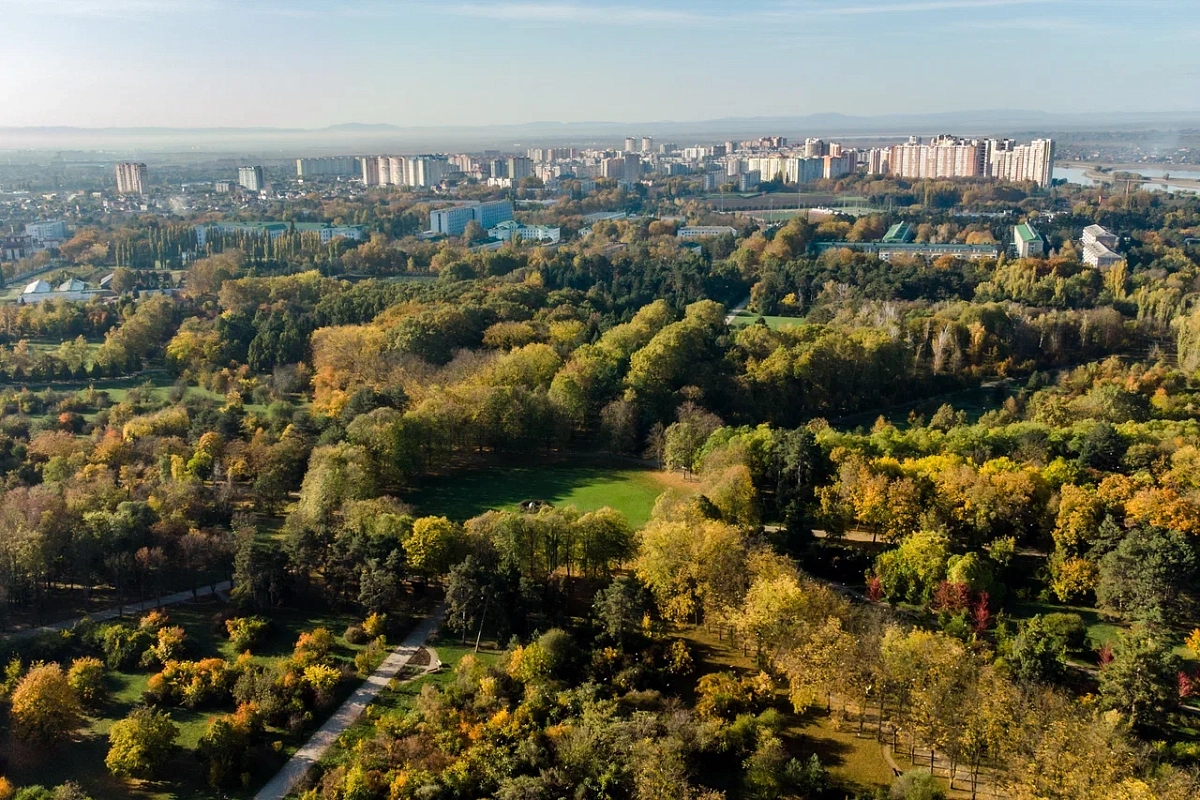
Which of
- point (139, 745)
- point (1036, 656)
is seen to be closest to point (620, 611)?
point (1036, 656)

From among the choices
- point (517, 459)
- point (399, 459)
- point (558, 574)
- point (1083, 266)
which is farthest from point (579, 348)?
point (1083, 266)

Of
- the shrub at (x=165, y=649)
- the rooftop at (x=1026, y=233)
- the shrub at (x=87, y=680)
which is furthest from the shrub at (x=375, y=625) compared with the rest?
the rooftop at (x=1026, y=233)

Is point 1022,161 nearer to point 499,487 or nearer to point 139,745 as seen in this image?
point 499,487

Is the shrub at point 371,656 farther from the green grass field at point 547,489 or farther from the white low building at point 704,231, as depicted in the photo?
the white low building at point 704,231

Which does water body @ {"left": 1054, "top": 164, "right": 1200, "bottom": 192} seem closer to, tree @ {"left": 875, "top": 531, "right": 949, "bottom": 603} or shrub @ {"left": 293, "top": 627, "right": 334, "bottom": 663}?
tree @ {"left": 875, "top": 531, "right": 949, "bottom": 603}

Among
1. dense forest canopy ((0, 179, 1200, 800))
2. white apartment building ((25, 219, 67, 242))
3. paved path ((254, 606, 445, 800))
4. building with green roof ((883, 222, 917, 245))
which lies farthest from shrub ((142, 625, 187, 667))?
white apartment building ((25, 219, 67, 242))

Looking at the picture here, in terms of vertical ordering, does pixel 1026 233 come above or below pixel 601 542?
above

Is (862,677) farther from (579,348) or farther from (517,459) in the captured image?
(579,348)
